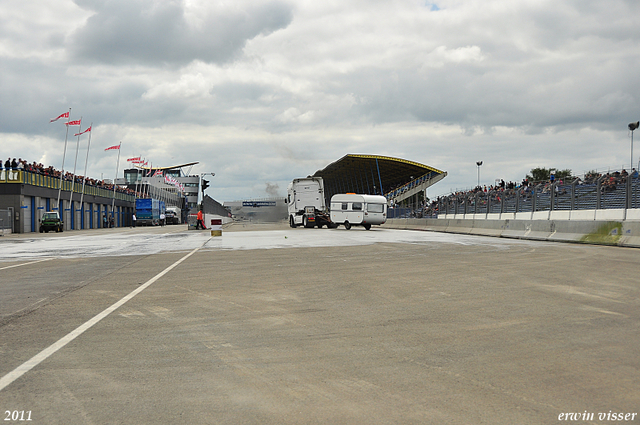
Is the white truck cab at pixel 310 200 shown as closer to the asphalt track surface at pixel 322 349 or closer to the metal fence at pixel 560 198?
the metal fence at pixel 560 198

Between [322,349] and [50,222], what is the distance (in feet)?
183

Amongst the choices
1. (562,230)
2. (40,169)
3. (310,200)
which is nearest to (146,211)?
(40,169)

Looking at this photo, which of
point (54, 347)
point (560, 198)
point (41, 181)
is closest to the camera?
point (54, 347)

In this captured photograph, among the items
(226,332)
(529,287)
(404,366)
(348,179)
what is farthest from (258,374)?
(348,179)

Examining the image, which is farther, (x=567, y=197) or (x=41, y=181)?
(x=41, y=181)

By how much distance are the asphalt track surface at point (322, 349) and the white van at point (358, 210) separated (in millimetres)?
29739

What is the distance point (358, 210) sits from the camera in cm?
4184

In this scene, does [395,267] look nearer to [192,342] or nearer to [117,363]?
[192,342]

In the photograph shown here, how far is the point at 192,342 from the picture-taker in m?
6.25

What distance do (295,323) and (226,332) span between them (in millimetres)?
905

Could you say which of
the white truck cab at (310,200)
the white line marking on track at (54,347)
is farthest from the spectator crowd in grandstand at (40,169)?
the white line marking on track at (54,347)

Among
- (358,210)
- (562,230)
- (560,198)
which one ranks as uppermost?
(560,198)

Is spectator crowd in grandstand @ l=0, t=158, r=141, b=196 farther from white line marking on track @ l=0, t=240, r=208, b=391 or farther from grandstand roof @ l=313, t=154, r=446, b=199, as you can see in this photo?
white line marking on track @ l=0, t=240, r=208, b=391

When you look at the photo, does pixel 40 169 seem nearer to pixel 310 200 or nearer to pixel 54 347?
pixel 310 200
